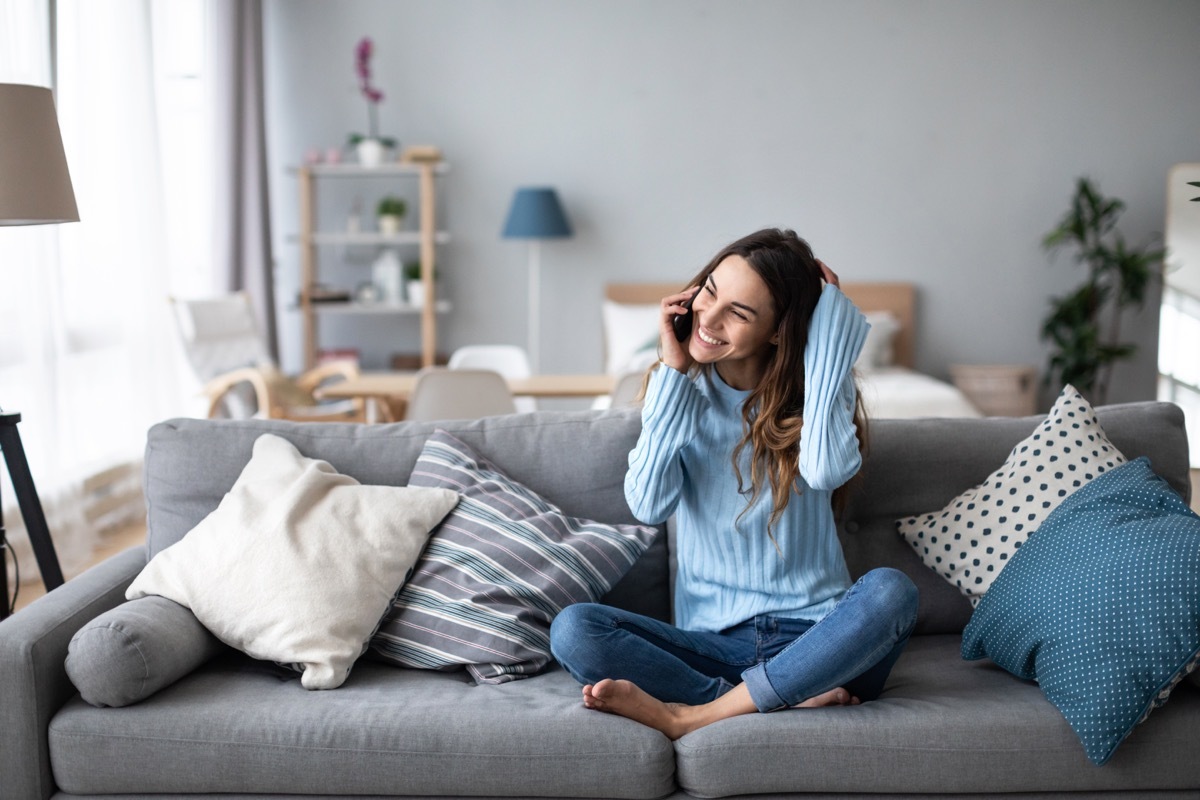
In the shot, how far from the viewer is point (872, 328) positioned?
16.8 feet

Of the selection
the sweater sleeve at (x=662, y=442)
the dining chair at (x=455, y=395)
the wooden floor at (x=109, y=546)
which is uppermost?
the sweater sleeve at (x=662, y=442)

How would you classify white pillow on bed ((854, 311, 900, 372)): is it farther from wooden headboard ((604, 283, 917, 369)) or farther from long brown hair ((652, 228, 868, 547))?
long brown hair ((652, 228, 868, 547))

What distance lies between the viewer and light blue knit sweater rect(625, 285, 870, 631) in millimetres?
1756

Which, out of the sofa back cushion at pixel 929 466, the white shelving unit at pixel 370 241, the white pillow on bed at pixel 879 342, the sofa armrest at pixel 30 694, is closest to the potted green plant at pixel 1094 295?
the white pillow on bed at pixel 879 342

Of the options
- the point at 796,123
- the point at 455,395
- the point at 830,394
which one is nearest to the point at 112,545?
the point at 455,395

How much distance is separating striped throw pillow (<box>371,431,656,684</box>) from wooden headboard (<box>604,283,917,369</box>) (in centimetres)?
353

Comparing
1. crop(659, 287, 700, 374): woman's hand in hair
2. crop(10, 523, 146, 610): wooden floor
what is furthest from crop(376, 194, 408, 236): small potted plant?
crop(659, 287, 700, 374): woman's hand in hair

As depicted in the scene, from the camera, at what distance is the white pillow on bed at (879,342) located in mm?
5160

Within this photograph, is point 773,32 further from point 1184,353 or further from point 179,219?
point 179,219

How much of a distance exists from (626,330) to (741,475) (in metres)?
3.49

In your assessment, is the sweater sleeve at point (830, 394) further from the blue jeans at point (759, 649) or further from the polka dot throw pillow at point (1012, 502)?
the polka dot throw pillow at point (1012, 502)

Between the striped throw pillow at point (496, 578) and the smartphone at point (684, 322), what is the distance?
1.22ft

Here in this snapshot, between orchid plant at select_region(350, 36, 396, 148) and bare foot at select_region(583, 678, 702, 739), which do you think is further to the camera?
orchid plant at select_region(350, 36, 396, 148)

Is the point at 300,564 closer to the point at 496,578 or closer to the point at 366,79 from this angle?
the point at 496,578
